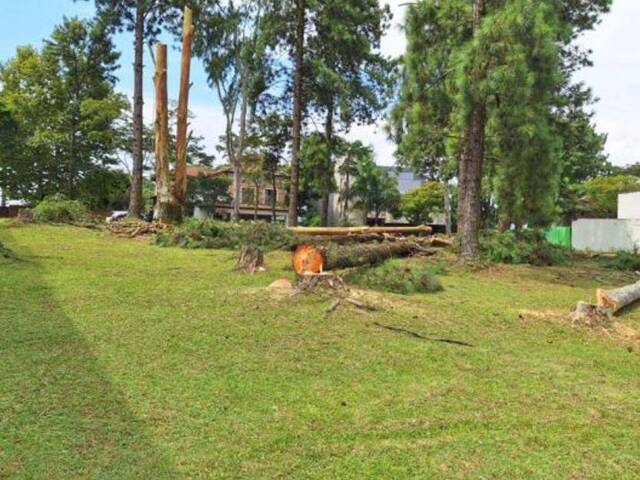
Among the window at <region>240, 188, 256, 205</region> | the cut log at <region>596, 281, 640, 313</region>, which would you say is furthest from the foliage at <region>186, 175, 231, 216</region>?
the cut log at <region>596, 281, 640, 313</region>

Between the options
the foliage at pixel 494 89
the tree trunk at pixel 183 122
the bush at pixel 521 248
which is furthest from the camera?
the tree trunk at pixel 183 122

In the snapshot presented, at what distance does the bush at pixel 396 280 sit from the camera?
7695mm

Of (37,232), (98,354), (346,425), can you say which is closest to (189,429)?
(346,425)

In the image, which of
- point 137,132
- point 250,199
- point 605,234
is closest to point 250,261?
point 137,132

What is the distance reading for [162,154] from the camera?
55.2ft

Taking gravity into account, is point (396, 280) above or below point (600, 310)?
above

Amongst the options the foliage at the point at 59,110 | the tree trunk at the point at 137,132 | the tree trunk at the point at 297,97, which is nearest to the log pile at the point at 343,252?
the tree trunk at the point at 297,97

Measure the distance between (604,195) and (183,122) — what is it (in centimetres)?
3213

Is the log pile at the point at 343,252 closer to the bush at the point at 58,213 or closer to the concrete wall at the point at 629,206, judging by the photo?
the bush at the point at 58,213

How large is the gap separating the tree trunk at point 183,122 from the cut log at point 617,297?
12.3 metres

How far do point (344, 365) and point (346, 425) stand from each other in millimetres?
1082

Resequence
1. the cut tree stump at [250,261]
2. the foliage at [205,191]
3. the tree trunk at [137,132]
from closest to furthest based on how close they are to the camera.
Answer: the cut tree stump at [250,261], the tree trunk at [137,132], the foliage at [205,191]

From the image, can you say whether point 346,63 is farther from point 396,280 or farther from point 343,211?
point 343,211

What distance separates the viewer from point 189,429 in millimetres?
3094
